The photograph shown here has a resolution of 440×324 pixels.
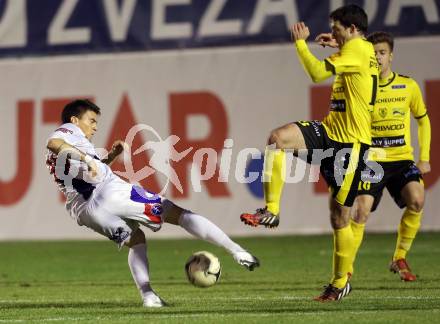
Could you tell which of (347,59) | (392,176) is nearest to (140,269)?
(347,59)

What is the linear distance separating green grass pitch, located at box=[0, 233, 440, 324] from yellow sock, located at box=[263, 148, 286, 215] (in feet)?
2.58

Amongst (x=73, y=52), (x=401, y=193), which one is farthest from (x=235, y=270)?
(x=73, y=52)

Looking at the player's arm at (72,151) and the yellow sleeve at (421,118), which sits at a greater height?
the player's arm at (72,151)

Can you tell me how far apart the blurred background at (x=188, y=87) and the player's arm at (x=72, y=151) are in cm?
822

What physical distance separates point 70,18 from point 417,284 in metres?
9.17

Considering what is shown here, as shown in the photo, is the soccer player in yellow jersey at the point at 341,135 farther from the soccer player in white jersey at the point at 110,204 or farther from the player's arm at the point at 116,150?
the player's arm at the point at 116,150

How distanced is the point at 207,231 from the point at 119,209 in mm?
672

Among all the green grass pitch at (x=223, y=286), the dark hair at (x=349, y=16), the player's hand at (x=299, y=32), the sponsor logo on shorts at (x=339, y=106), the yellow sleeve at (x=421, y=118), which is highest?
the dark hair at (x=349, y=16)

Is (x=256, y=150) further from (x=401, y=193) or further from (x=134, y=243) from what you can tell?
(x=134, y=243)

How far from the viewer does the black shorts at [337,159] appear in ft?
27.0

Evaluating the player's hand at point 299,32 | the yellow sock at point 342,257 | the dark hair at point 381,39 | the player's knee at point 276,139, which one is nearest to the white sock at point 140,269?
the player's knee at point 276,139

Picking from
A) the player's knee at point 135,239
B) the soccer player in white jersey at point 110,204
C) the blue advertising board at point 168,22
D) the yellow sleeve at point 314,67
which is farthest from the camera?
the blue advertising board at point 168,22

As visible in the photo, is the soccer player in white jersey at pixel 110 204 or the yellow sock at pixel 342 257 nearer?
the soccer player in white jersey at pixel 110 204

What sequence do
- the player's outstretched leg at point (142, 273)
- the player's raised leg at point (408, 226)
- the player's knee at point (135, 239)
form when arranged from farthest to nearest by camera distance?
1. the player's raised leg at point (408, 226)
2. the player's knee at point (135, 239)
3. the player's outstretched leg at point (142, 273)
